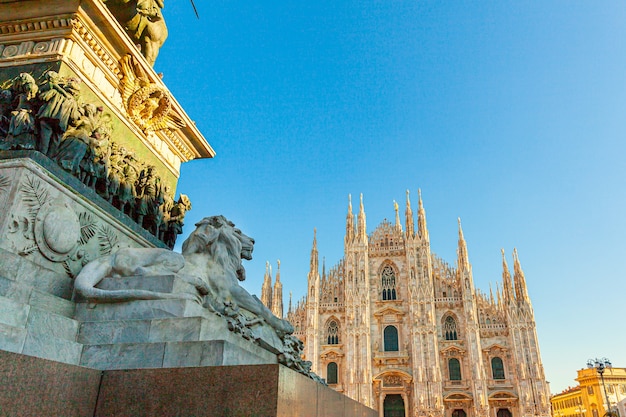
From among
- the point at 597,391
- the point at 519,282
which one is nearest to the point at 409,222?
the point at 519,282

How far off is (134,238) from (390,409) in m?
30.0

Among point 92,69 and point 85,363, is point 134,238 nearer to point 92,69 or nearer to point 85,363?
point 92,69

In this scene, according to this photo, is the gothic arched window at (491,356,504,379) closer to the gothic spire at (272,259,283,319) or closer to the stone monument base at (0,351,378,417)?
the gothic spire at (272,259,283,319)

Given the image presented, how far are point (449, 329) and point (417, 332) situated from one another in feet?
8.56

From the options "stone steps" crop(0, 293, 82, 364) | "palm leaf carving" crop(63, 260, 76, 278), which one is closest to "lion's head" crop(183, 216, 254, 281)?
"palm leaf carving" crop(63, 260, 76, 278)

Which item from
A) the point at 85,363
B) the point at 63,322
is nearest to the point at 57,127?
the point at 63,322

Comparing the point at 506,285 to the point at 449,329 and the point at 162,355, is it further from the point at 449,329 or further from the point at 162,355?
the point at 162,355

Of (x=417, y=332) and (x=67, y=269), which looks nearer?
(x=67, y=269)

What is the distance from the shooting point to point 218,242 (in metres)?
4.61

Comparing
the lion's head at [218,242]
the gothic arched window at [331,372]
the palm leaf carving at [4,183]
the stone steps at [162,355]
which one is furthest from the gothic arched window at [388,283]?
the palm leaf carving at [4,183]

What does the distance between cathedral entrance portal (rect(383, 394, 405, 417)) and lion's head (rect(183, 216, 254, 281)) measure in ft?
97.8

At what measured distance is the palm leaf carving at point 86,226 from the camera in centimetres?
438

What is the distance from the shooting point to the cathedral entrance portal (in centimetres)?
3106

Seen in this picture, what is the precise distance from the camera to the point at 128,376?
2.71 meters
